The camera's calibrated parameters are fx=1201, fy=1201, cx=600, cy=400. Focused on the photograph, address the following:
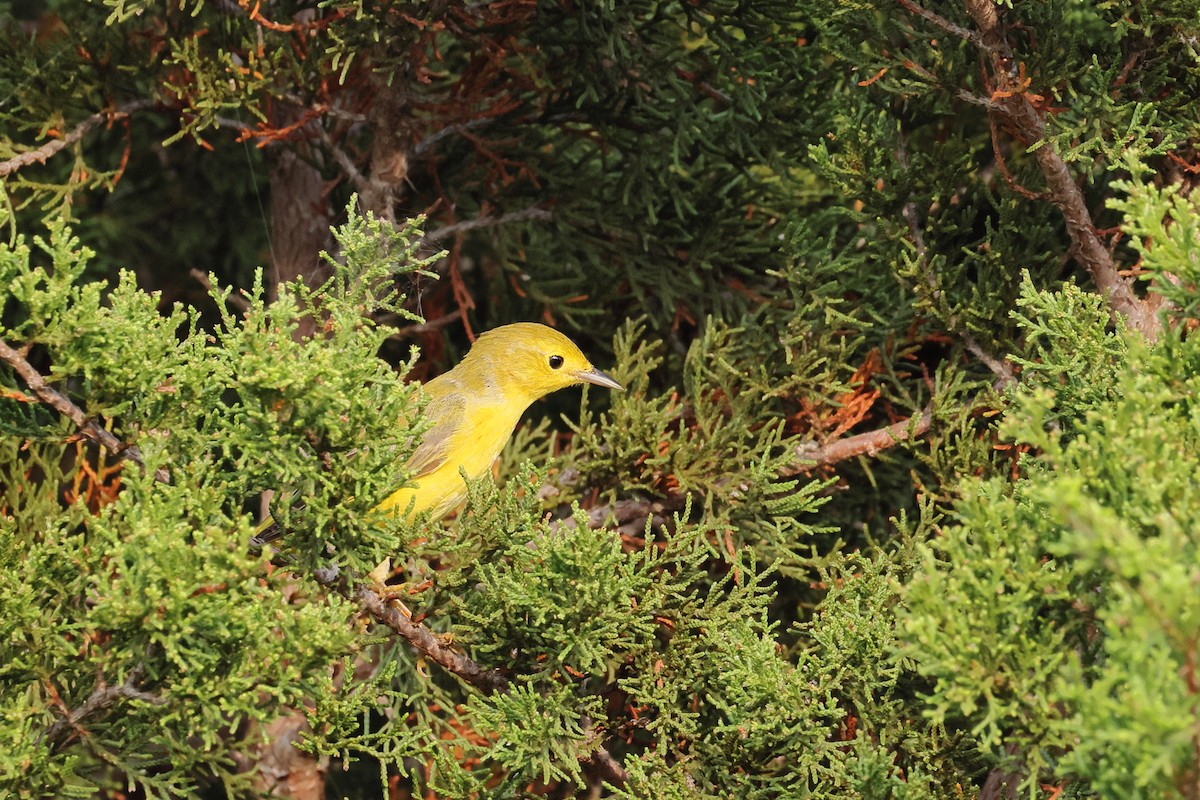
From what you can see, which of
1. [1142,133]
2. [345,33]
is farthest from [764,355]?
[345,33]

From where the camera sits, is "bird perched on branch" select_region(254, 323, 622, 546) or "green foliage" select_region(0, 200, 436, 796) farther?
"bird perched on branch" select_region(254, 323, 622, 546)

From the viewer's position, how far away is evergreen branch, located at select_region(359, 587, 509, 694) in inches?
118

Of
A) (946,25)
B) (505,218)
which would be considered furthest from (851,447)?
(505,218)

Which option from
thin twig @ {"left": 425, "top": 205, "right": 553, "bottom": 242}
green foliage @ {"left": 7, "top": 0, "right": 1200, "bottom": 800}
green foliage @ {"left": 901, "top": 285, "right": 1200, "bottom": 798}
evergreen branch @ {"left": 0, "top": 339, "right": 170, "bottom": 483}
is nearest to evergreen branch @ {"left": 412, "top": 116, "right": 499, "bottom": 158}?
green foliage @ {"left": 7, "top": 0, "right": 1200, "bottom": 800}

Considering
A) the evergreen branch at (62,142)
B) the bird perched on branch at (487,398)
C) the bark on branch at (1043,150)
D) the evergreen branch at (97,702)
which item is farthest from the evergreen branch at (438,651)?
the evergreen branch at (62,142)

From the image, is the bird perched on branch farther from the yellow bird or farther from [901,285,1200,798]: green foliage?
[901,285,1200,798]: green foliage

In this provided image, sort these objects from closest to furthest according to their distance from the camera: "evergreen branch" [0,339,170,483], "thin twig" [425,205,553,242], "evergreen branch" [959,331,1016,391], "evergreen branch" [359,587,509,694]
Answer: "evergreen branch" [0,339,170,483], "evergreen branch" [359,587,509,694], "evergreen branch" [959,331,1016,391], "thin twig" [425,205,553,242]

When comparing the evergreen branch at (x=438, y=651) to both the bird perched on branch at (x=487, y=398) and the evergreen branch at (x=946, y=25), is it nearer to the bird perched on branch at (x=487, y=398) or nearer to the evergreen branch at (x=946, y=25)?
the bird perched on branch at (x=487, y=398)

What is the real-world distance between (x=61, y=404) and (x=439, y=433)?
2.06 meters

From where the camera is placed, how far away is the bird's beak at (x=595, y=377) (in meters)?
4.26

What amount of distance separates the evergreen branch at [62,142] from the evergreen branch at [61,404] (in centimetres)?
146

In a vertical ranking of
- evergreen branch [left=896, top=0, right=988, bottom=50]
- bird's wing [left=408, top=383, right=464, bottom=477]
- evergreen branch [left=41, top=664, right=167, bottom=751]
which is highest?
evergreen branch [left=896, top=0, right=988, bottom=50]

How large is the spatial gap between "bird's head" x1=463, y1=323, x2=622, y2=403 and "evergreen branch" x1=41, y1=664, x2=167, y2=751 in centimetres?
206

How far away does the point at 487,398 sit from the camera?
15.1 ft
